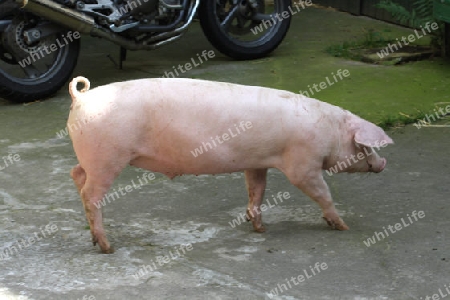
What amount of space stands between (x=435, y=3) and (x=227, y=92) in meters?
3.74

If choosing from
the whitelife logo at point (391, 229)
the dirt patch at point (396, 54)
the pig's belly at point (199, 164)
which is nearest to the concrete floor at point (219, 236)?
the whitelife logo at point (391, 229)

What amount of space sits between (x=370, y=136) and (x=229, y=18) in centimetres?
376

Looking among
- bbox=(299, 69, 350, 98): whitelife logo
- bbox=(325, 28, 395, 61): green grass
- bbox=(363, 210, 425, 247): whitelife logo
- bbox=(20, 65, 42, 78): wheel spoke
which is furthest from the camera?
bbox=(325, 28, 395, 61): green grass

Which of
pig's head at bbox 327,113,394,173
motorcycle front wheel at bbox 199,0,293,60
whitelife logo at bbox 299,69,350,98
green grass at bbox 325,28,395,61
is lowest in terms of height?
green grass at bbox 325,28,395,61

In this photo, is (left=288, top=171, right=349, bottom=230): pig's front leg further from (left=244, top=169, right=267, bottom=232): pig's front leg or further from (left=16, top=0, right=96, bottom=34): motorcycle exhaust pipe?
(left=16, top=0, right=96, bottom=34): motorcycle exhaust pipe

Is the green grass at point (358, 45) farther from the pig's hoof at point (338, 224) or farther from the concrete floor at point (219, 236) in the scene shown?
the pig's hoof at point (338, 224)

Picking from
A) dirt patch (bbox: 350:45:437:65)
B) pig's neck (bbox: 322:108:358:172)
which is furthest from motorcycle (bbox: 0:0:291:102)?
pig's neck (bbox: 322:108:358:172)

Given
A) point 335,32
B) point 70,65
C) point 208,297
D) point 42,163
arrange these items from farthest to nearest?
point 335,32 < point 70,65 < point 42,163 < point 208,297

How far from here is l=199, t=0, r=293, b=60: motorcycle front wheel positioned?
747cm

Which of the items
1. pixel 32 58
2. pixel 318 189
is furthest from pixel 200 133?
pixel 32 58

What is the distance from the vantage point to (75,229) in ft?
13.7

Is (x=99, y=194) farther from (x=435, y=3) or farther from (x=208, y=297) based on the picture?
(x=435, y=3)

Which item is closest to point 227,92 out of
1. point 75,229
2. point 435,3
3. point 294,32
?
point 75,229

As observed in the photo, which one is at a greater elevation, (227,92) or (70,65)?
(227,92)
